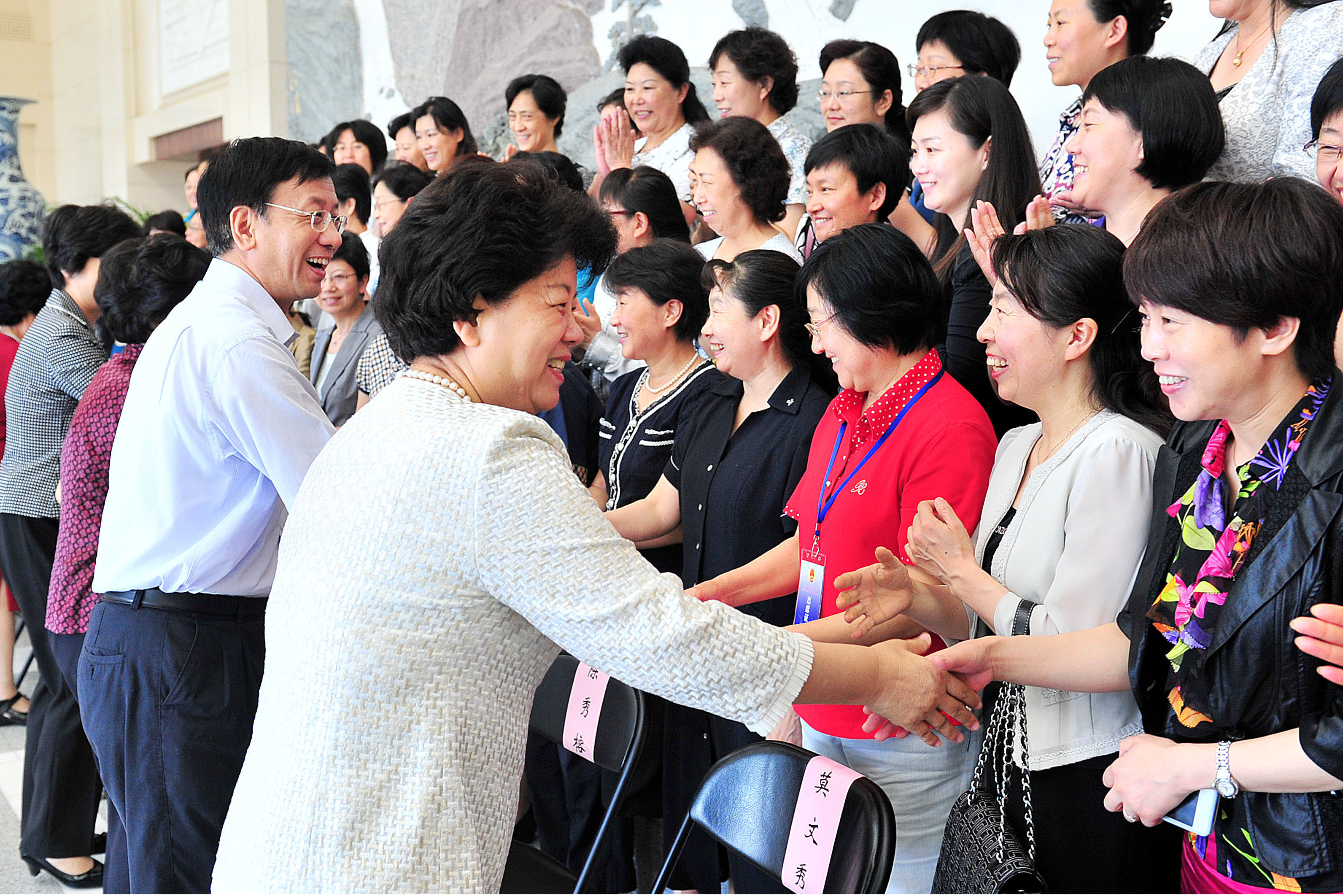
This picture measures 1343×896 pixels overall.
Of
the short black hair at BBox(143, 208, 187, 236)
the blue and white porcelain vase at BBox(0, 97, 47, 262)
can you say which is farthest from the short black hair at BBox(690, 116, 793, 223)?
the blue and white porcelain vase at BBox(0, 97, 47, 262)

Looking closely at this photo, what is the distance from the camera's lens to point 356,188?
203 inches

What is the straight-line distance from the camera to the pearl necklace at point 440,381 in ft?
4.42

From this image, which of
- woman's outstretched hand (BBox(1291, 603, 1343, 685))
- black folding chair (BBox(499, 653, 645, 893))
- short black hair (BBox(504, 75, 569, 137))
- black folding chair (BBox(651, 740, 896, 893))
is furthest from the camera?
short black hair (BBox(504, 75, 569, 137))

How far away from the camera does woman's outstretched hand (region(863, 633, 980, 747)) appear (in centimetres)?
149

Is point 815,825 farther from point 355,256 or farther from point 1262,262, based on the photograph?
point 355,256

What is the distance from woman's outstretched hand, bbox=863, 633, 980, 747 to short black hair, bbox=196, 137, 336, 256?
1476 mm

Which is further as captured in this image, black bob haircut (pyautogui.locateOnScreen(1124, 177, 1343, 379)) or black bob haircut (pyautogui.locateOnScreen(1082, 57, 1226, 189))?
black bob haircut (pyautogui.locateOnScreen(1082, 57, 1226, 189))

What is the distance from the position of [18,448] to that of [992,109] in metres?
3.23

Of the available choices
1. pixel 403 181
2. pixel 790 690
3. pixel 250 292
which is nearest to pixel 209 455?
pixel 250 292

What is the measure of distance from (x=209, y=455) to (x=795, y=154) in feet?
7.83

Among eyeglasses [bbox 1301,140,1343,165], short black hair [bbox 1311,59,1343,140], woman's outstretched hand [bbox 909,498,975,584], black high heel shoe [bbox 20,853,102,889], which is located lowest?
black high heel shoe [bbox 20,853,102,889]

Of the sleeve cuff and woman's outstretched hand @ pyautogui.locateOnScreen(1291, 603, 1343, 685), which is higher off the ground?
woman's outstretched hand @ pyautogui.locateOnScreen(1291, 603, 1343, 685)

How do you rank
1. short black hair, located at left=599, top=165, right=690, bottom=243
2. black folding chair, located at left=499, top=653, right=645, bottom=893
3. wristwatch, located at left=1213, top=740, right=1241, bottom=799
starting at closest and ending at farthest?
wristwatch, located at left=1213, top=740, right=1241, bottom=799 < black folding chair, located at left=499, top=653, right=645, bottom=893 < short black hair, located at left=599, top=165, right=690, bottom=243

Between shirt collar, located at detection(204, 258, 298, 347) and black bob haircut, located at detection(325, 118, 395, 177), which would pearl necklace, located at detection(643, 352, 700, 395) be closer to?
shirt collar, located at detection(204, 258, 298, 347)
